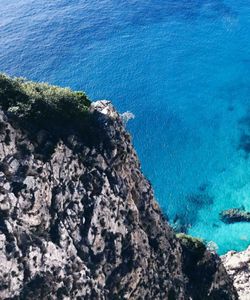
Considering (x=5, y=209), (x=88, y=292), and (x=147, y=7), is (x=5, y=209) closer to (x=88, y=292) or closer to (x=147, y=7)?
(x=88, y=292)

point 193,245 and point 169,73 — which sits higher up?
point 169,73

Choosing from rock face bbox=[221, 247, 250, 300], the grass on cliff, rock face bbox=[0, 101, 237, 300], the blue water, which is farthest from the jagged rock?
the grass on cliff

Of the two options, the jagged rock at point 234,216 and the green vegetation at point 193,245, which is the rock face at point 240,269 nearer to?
the jagged rock at point 234,216

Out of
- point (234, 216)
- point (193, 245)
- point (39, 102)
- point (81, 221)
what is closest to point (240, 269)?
point (193, 245)

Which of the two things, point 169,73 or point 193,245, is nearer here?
point 193,245

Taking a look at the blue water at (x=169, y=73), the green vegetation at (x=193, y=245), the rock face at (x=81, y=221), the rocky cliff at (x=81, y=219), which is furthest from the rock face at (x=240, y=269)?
the rocky cliff at (x=81, y=219)

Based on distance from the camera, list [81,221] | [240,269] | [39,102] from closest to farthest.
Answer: [81,221]
[39,102]
[240,269]

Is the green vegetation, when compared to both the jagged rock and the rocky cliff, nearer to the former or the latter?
the rocky cliff

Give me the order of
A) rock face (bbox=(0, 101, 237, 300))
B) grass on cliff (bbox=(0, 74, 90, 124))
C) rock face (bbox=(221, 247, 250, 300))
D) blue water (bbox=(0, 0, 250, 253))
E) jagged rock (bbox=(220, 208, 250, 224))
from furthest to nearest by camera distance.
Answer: blue water (bbox=(0, 0, 250, 253)), jagged rock (bbox=(220, 208, 250, 224)), rock face (bbox=(221, 247, 250, 300)), grass on cliff (bbox=(0, 74, 90, 124)), rock face (bbox=(0, 101, 237, 300))

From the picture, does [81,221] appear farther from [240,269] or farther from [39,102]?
[240,269]
